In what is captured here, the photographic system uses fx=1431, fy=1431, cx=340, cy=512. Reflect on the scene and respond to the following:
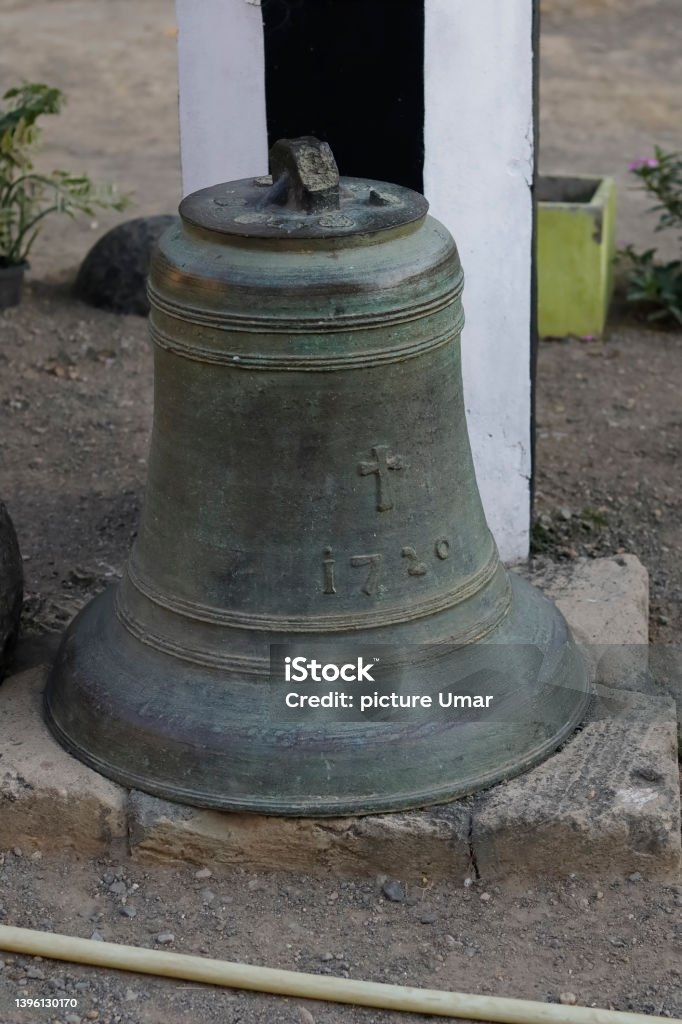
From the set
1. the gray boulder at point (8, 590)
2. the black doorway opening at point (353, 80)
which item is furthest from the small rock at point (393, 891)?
the black doorway opening at point (353, 80)

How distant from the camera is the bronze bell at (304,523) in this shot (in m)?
2.53

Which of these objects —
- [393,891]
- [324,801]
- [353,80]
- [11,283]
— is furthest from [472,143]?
[11,283]

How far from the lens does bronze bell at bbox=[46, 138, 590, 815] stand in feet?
8.30

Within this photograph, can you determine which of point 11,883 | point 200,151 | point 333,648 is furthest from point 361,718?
point 200,151

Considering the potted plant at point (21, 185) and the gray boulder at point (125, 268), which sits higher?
the potted plant at point (21, 185)

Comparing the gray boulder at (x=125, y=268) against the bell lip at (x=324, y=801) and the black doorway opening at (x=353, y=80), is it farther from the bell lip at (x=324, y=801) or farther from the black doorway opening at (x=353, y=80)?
the bell lip at (x=324, y=801)

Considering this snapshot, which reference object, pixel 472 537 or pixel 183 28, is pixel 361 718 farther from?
pixel 183 28

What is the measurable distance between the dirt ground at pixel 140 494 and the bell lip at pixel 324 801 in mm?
164

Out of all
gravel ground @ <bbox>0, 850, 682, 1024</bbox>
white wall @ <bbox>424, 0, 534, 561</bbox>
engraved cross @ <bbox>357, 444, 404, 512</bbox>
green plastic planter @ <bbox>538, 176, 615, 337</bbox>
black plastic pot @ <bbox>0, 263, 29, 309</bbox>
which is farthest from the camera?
black plastic pot @ <bbox>0, 263, 29, 309</bbox>

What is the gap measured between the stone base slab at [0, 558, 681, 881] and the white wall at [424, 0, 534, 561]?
1.03 m

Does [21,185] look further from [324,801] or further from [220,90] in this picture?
[324,801]

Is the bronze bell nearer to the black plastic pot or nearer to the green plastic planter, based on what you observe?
the green plastic planter

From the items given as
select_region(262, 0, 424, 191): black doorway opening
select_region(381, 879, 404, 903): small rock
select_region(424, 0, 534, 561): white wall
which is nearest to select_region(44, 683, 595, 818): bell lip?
select_region(381, 879, 404, 903): small rock

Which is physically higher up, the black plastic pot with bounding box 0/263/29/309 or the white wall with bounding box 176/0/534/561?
the white wall with bounding box 176/0/534/561
